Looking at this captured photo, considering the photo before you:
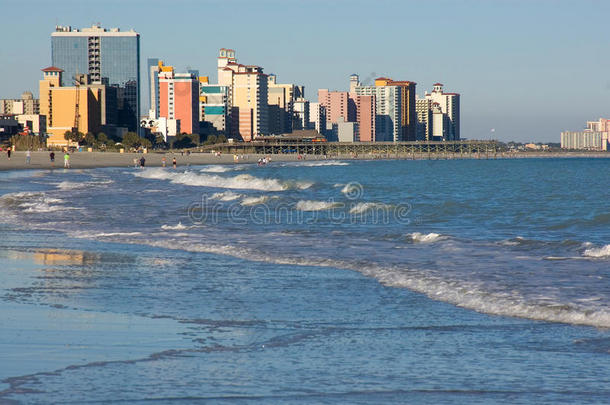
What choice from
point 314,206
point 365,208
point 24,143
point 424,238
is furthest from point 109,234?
point 24,143

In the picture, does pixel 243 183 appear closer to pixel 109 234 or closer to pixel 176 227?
pixel 176 227

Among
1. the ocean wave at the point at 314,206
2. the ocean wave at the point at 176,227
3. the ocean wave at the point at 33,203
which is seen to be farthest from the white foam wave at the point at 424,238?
the ocean wave at the point at 33,203

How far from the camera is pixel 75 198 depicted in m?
37.1

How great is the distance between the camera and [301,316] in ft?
34.7

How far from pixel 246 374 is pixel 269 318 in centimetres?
274

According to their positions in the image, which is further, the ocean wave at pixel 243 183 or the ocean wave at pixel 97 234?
the ocean wave at pixel 243 183

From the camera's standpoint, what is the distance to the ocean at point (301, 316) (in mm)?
7312

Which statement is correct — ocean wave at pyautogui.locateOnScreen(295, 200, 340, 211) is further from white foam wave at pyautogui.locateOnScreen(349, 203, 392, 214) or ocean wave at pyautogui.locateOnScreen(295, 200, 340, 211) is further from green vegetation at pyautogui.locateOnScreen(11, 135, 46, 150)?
green vegetation at pyautogui.locateOnScreen(11, 135, 46, 150)

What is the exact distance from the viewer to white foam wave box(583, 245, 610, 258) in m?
16.7

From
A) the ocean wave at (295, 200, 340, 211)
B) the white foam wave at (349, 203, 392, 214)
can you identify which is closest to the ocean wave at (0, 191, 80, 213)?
the ocean wave at (295, 200, 340, 211)

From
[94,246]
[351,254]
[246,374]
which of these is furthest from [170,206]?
[246,374]

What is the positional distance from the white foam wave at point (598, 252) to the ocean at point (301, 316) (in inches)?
1.7

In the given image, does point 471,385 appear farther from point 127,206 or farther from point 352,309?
point 127,206

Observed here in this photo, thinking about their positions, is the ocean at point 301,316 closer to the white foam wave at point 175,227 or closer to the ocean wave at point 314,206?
the white foam wave at point 175,227
